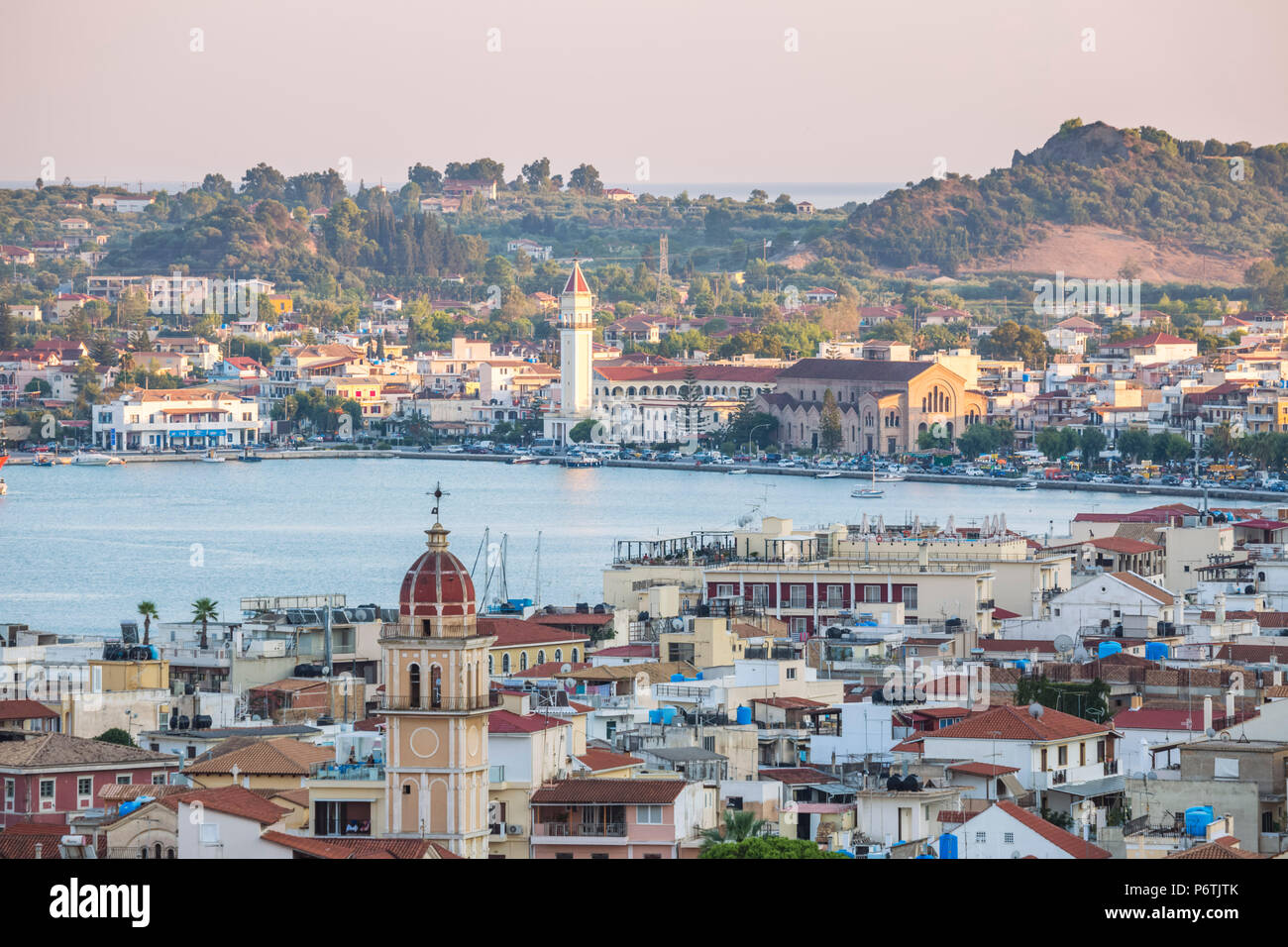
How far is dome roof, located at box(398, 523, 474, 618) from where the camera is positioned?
4180 mm

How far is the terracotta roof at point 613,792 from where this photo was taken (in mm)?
4535

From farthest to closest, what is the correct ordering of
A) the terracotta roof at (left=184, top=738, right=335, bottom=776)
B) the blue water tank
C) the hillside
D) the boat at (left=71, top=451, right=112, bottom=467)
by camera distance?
the hillside
the boat at (left=71, top=451, right=112, bottom=467)
the terracotta roof at (left=184, top=738, right=335, bottom=776)
the blue water tank

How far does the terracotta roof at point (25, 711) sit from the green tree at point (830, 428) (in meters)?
29.0

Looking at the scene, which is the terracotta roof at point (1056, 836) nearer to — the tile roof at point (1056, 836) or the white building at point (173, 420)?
the tile roof at point (1056, 836)

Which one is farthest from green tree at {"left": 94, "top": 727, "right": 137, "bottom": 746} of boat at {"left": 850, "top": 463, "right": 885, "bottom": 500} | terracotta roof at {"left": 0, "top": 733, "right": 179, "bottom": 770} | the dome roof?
boat at {"left": 850, "top": 463, "right": 885, "bottom": 500}

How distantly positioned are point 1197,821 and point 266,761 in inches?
65.1

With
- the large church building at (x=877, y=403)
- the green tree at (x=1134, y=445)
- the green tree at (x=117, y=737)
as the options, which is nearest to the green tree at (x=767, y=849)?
the green tree at (x=117, y=737)

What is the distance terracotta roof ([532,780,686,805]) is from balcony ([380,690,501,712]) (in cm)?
47

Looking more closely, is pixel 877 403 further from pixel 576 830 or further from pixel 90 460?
pixel 576 830

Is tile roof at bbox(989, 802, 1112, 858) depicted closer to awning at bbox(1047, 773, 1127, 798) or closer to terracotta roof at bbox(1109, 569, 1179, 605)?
awning at bbox(1047, 773, 1127, 798)

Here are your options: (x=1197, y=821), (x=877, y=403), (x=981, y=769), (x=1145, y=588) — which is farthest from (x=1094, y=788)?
(x=877, y=403)

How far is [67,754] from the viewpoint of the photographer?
18.2 ft

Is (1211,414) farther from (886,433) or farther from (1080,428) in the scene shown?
(886,433)
